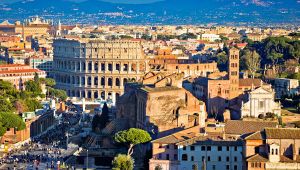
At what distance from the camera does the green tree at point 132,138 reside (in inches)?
2140

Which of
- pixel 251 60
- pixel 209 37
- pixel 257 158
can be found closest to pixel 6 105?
pixel 257 158

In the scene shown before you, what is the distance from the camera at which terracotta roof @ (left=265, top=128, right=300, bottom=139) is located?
46.2 meters

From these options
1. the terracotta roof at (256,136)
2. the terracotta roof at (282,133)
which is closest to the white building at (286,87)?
the terracotta roof at (282,133)

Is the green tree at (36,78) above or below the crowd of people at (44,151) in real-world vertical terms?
above

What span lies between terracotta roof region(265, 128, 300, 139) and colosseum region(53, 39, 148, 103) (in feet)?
196

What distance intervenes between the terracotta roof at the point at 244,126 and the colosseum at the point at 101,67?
2024 inches

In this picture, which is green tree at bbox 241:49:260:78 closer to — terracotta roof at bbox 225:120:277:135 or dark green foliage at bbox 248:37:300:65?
dark green foliage at bbox 248:37:300:65

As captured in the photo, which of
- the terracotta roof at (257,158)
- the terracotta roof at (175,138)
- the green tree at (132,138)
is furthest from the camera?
the green tree at (132,138)

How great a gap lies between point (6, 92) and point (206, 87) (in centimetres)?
2061

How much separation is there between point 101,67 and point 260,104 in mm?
48027

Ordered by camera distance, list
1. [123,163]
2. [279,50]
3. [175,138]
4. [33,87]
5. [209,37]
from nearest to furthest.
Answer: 1. [123,163]
2. [175,138]
3. [33,87]
4. [279,50]
5. [209,37]

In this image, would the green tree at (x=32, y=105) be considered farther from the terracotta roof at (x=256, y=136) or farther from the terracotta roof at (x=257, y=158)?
the terracotta roof at (x=257, y=158)

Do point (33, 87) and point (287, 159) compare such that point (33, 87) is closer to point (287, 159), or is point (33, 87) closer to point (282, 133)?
point (282, 133)

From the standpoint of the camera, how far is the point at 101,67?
365ft
